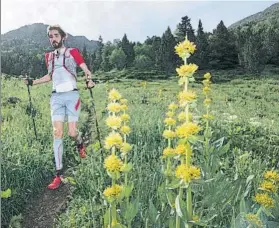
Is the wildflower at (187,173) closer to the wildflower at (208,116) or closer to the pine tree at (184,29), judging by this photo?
the wildflower at (208,116)

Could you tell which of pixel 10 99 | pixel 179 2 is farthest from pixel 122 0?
pixel 10 99

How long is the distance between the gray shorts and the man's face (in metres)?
0.16

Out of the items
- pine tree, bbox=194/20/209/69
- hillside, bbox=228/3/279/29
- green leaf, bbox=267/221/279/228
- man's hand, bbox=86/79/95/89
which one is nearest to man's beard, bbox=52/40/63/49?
man's hand, bbox=86/79/95/89

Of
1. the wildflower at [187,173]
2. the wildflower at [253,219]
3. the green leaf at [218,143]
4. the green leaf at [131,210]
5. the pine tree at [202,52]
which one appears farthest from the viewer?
the pine tree at [202,52]

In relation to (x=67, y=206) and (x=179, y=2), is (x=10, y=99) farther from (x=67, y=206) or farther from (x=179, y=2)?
(x=179, y=2)

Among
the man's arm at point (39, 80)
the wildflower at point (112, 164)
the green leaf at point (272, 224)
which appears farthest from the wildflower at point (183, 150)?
the man's arm at point (39, 80)

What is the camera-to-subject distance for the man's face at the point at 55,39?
4.98 ft

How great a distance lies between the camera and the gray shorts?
153cm

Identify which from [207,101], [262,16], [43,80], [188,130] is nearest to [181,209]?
[188,130]

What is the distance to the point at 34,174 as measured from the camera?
1.59 meters

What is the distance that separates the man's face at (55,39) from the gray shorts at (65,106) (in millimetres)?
157

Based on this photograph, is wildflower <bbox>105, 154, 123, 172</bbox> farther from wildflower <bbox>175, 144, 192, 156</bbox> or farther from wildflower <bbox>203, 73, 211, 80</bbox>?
wildflower <bbox>203, 73, 211, 80</bbox>

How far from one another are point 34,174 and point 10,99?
0.30 m

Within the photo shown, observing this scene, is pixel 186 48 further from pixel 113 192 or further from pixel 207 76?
pixel 207 76
